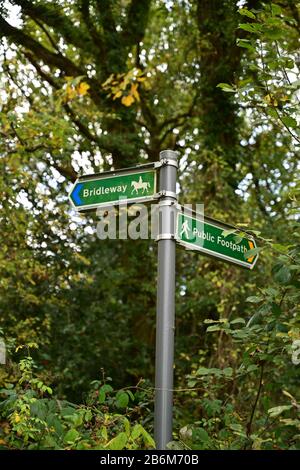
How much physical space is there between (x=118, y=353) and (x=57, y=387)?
1.12 m

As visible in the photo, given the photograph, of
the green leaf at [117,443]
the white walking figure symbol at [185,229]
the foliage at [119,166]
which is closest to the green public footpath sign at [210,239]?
the white walking figure symbol at [185,229]

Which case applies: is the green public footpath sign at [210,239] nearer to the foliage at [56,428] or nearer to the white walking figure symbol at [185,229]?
the white walking figure symbol at [185,229]

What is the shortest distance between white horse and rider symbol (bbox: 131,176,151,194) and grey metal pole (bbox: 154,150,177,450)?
85 mm

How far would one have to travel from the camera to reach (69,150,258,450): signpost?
331 centimetres

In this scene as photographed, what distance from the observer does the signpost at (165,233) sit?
10.9 ft

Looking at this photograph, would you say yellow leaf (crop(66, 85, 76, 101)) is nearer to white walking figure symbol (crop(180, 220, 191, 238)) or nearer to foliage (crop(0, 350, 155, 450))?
white walking figure symbol (crop(180, 220, 191, 238))

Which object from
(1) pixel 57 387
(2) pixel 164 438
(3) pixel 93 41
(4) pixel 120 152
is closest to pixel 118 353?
(1) pixel 57 387

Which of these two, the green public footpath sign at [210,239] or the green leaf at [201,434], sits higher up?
the green public footpath sign at [210,239]

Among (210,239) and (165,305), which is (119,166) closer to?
(210,239)

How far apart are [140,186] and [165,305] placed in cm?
69

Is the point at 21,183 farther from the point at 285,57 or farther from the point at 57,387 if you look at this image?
the point at 285,57

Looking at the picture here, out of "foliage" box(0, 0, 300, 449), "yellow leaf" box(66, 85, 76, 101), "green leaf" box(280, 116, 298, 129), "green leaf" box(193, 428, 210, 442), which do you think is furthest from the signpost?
"yellow leaf" box(66, 85, 76, 101)

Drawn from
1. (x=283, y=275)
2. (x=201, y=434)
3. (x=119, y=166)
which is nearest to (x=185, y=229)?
(x=283, y=275)

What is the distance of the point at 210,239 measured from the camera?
3818mm
